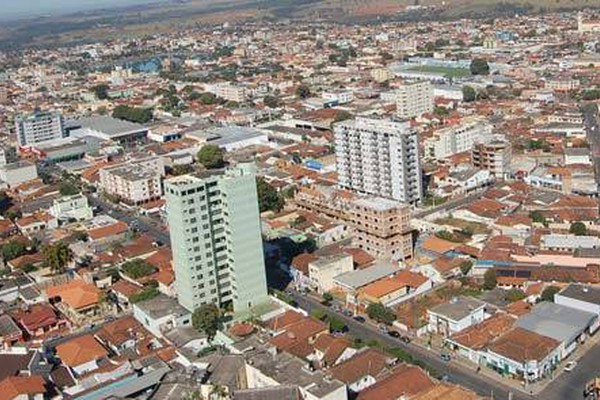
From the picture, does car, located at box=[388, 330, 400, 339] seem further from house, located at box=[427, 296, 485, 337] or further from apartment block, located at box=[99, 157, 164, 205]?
apartment block, located at box=[99, 157, 164, 205]

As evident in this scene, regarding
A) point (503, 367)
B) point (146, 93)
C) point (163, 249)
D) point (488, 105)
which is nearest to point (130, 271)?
point (163, 249)

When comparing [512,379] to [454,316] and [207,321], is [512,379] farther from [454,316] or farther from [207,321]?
[207,321]

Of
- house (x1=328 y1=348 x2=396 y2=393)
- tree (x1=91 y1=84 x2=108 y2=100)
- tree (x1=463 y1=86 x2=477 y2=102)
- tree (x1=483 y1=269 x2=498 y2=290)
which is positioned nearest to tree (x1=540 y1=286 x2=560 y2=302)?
tree (x1=483 y1=269 x2=498 y2=290)

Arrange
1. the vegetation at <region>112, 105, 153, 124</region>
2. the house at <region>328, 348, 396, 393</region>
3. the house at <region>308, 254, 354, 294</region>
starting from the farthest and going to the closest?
the vegetation at <region>112, 105, 153, 124</region> → the house at <region>308, 254, 354, 294</region> → the house at <region>328, 348, 396, 393</region>

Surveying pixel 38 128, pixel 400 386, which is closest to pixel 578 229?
pixel 400 386

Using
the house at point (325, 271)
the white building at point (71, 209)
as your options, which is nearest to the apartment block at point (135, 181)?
the white building at point (71, 209)

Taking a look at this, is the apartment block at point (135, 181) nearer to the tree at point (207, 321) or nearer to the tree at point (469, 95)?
the tree at point (207, 321)

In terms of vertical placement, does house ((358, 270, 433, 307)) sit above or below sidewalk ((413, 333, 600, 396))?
above
